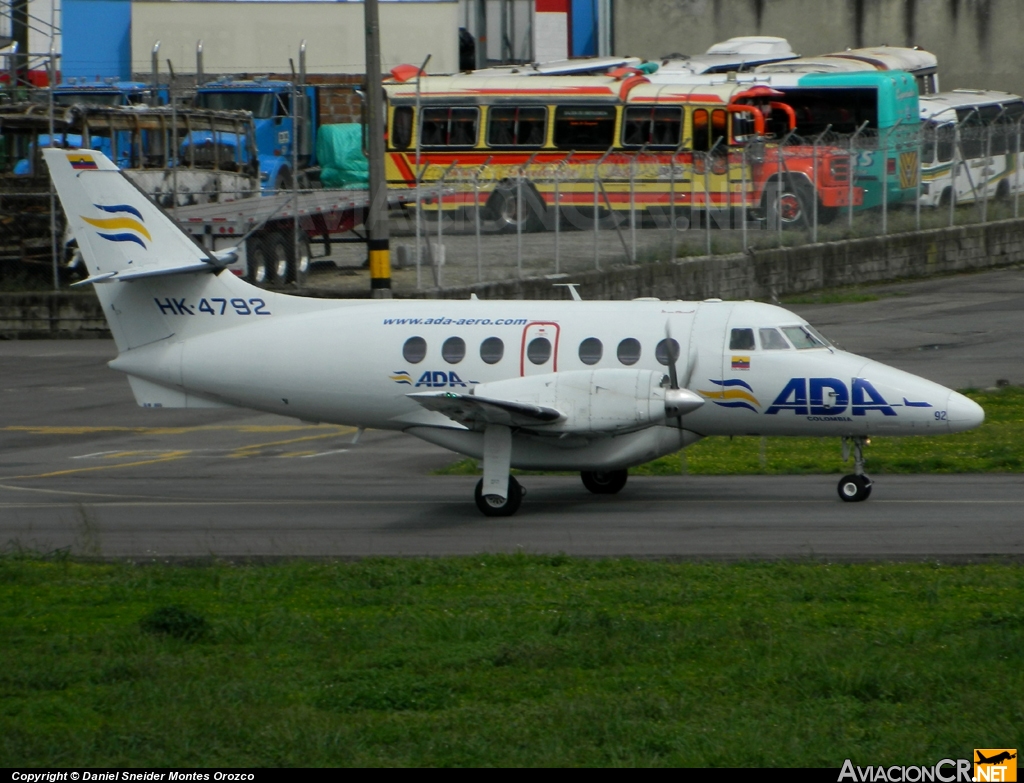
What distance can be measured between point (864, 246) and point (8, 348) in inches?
914

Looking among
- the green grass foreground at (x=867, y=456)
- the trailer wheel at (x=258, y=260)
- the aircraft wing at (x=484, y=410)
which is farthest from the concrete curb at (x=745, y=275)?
the aircraft wing at (x=484, y=410)

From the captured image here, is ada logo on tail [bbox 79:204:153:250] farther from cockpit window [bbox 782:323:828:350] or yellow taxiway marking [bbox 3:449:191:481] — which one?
cockpit window [bbox 782:323:828:350]

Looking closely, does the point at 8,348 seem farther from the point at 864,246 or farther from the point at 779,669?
the point at 779,669

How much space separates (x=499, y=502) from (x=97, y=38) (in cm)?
4333

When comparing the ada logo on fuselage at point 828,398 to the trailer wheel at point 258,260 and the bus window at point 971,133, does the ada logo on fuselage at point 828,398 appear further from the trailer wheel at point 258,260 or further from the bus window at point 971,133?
the bus window at point 971,133

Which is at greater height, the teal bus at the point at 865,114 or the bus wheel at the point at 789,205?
the teal bus at the point at 865,114

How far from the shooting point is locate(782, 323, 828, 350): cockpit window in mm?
16984

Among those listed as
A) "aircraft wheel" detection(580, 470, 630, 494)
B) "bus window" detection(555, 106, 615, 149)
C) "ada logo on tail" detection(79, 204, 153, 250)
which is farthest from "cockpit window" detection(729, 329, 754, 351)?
"bus window" detection(555, 106, 615, 149)

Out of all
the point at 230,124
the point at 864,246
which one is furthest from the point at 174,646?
the point at 864,246

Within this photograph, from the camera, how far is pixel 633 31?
6625 cm

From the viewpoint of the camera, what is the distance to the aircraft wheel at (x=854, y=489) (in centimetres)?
1680

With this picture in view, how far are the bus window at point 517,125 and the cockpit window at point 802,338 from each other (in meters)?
27.0

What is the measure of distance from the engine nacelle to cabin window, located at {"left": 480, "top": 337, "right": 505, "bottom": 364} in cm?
68

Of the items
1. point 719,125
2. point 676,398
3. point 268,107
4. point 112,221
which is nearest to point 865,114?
point 719,125
